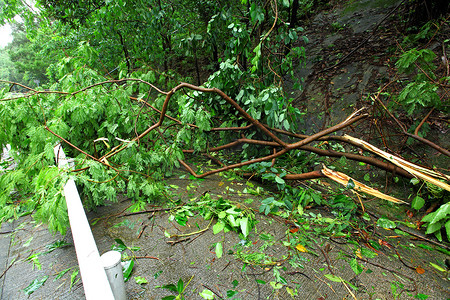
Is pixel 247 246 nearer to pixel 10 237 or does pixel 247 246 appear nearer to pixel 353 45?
pixel 10 237

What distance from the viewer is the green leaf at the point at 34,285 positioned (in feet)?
4.34

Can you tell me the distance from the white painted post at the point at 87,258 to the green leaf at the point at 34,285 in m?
0.61

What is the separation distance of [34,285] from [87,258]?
3.01ft

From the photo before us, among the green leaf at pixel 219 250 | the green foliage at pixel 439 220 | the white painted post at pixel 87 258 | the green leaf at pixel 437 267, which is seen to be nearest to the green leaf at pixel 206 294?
the green leaf at pixel 219 250

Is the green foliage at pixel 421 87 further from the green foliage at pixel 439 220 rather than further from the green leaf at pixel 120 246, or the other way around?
the green leaf at pixel 120 246

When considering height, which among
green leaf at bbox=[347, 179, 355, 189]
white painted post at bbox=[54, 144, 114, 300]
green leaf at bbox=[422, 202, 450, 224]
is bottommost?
green leaf at bbox=[422, 202, 450, 224]

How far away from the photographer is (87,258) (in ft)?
2.84

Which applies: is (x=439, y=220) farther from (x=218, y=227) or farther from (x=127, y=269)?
(x=127, y=269)

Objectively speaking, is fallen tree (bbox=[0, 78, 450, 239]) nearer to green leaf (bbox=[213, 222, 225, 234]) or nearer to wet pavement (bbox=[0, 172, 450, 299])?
wet pavement (bbox=[0, 172, 450, 299])

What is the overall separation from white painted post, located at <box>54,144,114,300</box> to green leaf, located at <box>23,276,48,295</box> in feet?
1.99

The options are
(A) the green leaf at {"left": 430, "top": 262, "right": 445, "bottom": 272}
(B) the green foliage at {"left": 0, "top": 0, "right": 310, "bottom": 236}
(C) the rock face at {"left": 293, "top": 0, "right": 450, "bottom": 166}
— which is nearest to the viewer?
(A) the green leaf at {"left": 430, "top": 262, "right": 445, "bottom": 272}

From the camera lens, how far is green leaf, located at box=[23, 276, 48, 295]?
132cm

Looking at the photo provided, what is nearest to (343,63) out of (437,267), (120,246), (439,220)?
(439,220)

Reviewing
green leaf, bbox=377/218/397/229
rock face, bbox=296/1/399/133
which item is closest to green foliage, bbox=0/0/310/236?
green leaf, bbox=377/218/397/229
